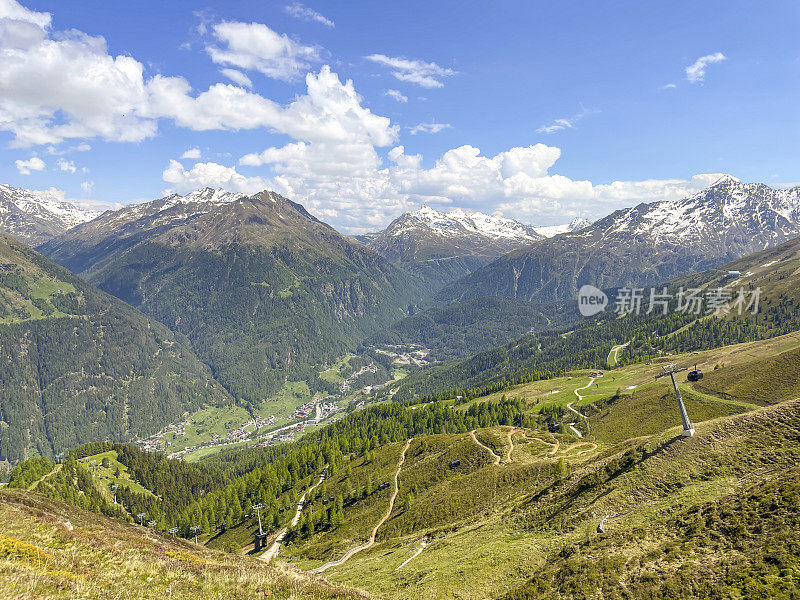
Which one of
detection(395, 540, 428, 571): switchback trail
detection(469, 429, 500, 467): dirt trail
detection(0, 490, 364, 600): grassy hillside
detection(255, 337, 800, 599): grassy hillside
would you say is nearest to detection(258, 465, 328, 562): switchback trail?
detection(255, 337, 800, 599): grassy hillside

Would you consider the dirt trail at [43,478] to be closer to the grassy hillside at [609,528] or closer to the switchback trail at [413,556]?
the grassy hillside at [609,528]

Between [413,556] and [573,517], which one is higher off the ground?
[573,517]

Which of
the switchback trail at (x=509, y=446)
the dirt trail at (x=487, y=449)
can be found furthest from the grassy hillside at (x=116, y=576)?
the switchback trail at (x=509, y=446)

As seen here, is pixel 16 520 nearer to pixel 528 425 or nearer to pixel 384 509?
pixel 384 509

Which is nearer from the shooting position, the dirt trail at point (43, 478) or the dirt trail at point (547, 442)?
the dirt trail at point (547, 442)

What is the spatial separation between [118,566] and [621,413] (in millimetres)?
182559

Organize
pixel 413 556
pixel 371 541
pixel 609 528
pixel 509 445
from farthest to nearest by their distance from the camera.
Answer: pixel 509 445
pixel 371 541
pixel 413 556
pixel 609 528

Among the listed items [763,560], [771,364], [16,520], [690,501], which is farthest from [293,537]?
[771,364]

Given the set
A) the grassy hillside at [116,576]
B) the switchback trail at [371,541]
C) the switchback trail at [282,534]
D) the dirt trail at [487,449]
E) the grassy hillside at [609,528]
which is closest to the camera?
the grassy hillside at [116,576]

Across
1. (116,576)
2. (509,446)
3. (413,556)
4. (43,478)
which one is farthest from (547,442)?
(43,478)

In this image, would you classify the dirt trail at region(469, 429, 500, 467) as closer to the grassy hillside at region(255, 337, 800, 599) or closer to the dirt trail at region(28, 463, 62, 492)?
the grassy hillside at region(255, 337, 800, 599)

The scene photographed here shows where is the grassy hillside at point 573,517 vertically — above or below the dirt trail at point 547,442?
above

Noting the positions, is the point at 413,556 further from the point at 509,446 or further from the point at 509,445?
the point at 509,445

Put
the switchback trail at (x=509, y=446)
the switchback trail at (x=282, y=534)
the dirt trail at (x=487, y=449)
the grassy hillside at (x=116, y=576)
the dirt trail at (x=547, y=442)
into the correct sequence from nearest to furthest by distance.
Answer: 1. the grassy hillside at (x=116, y=576)
2. the switchback trail at (x=282, y=534)
3. the dirt trail at (x=487, y=449)
4. the switchback trail at (x=509, y=446)
5. the dirt trail at (x=547, y=442)
